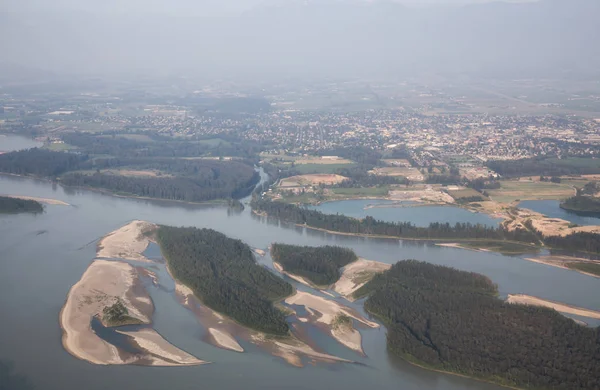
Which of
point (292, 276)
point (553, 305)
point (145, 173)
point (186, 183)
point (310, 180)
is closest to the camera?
point (553, 305)

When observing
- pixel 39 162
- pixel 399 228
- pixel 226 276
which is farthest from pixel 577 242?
pixel 39 162

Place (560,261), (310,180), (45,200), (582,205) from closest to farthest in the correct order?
(560,261) < (582,205) < (45,200) < (310,180)

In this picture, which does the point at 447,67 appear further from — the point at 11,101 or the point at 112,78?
the point at 11,101

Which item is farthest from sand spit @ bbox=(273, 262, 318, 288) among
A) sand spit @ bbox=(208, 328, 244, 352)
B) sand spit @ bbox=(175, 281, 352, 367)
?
sand spit @ bbox=(208, 328, 244, 352)

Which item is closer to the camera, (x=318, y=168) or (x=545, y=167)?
(x=545, y=167)

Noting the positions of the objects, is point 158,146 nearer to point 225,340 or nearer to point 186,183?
point 186,183

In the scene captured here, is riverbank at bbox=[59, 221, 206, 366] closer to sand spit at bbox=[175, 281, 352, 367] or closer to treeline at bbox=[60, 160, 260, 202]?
sand spit at bbox=[175, 281, 352, 367]
